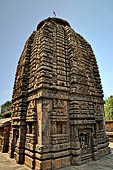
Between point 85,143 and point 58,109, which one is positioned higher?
point 58,109

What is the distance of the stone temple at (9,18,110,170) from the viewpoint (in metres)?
6.10

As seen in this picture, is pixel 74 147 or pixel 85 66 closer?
pixel 74 147

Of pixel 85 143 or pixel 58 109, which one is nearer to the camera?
pixel 58 109

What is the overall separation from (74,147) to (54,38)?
7.47 m

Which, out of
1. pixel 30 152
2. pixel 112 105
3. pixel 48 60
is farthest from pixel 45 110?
pixel 112 105

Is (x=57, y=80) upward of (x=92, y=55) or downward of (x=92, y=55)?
downward

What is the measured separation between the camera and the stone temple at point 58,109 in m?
6.10

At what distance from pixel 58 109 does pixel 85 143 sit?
2.80 metres

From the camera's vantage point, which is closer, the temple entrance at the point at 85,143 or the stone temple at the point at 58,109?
the stone temple at the point at 58,109

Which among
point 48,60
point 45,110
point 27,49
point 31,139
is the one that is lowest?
point 31,139

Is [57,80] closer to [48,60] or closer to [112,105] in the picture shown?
[48,60]

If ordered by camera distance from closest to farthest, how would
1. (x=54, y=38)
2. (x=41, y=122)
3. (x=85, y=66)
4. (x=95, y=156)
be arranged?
1. (x=41, y=122)
2. (x=95, y=156)
3. (x=54, y=38)
4. (x=85, y=66)

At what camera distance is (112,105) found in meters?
25.5

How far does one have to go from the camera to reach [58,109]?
6.75 metres
